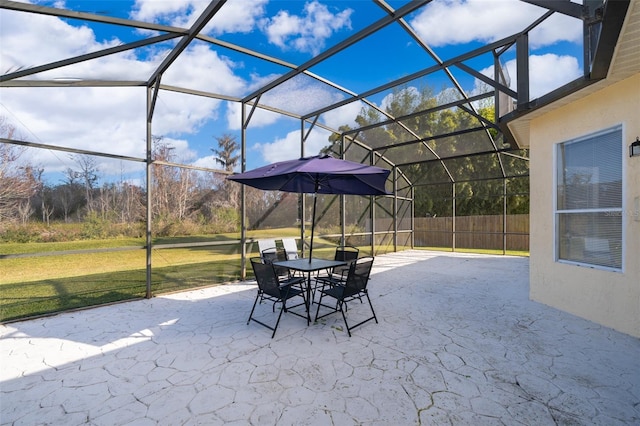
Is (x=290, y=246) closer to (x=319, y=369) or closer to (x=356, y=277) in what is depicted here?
(x=356, y=277)

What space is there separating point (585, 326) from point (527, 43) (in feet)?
13.4

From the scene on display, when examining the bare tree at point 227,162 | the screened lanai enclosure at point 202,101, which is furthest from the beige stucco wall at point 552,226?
the bare tree at point 227,162

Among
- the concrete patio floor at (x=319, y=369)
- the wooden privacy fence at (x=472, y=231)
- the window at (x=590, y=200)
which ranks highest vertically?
the window at (x=590, y=200)

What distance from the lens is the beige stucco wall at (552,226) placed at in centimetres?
344

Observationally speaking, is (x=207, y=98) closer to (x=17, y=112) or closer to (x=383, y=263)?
(x=17, y=112)

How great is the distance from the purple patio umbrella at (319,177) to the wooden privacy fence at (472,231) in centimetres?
840

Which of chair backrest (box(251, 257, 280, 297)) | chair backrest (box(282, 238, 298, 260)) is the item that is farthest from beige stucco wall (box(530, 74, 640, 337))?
chair backrest (box(282, 238, 298, 260))

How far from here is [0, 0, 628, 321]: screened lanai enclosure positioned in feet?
11.6

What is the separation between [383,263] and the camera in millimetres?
8883

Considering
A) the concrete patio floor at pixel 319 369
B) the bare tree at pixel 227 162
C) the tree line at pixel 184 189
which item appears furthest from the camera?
the bare tree at pixel 227 162

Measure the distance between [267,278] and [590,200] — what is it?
14.6 ft

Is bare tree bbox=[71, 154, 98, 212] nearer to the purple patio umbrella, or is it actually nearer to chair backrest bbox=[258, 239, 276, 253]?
the purple patio umbrella

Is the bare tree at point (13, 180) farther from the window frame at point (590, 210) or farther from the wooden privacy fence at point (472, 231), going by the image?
the wooden privacy fence at point (472, 231)

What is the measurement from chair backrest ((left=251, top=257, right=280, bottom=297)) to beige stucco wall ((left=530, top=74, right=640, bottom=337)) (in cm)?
417
